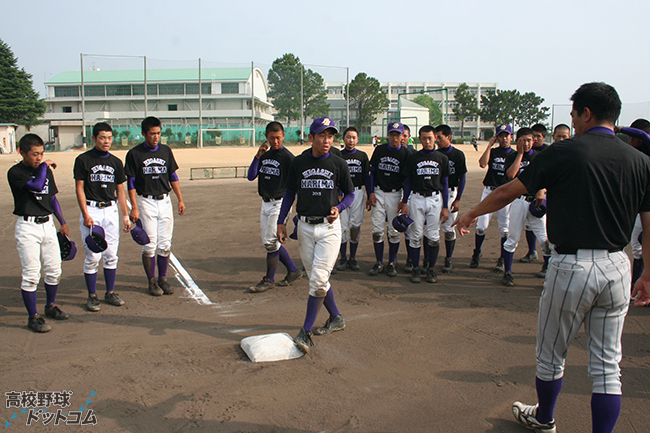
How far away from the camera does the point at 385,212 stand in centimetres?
736

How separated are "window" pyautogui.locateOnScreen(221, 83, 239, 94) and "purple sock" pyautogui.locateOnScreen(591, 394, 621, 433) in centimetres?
5804

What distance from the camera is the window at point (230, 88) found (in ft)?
185

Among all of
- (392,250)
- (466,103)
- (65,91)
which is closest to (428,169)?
(392,250)

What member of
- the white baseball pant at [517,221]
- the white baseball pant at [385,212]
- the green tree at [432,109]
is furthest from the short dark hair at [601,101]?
the green tree at [432,109]

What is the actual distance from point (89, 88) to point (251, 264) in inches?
2425

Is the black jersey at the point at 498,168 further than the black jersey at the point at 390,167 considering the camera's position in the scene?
Yes

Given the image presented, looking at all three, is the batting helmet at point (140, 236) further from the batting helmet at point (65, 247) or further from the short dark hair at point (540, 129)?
the short dark hair at point (540, 129)

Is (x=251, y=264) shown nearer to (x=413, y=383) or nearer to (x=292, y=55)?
(x=413, y=383)

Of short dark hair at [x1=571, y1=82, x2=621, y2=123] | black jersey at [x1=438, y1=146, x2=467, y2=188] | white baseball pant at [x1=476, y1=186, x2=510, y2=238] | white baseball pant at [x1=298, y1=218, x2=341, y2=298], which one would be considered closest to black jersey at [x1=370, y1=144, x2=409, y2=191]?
black jersey at [x1=438, y1=146, x2=467, y2=188]

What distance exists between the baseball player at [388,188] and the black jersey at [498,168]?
1.52 m

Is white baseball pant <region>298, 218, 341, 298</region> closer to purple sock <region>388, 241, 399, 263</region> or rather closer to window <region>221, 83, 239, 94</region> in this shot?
purple sock <region>388, 241, 399, 263</region>

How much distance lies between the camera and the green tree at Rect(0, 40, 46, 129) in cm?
4872

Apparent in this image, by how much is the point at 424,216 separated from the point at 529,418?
13.2 feet

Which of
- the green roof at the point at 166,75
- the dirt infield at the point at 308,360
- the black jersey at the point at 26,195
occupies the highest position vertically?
the green roof at the point at 166,75
